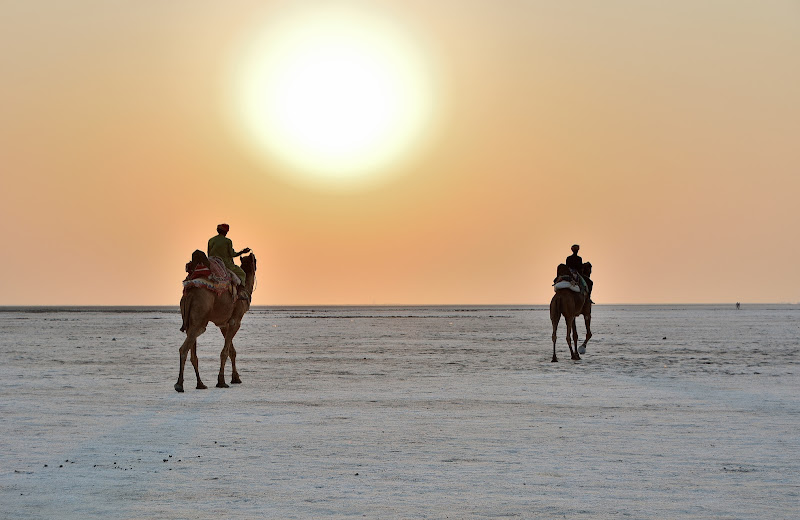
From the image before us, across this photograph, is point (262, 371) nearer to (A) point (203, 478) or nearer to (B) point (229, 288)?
(B) point (229, 288)

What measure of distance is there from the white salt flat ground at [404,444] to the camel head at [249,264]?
2.40 meters

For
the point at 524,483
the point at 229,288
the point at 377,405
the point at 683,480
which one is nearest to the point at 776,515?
the point at 683,480

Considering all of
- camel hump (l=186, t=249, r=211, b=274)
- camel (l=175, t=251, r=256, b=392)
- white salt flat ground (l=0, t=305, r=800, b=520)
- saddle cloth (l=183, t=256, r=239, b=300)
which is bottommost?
white salt flat ground (l=0, t=305, r=800, b=520)

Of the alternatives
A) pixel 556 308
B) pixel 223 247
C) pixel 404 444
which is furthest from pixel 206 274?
pixel 556 308

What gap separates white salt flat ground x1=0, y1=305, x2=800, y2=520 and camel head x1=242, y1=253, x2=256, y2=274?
7.88 ft

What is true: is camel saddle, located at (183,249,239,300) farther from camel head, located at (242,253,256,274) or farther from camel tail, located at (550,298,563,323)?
camel tail, located at (550,298,563,323)

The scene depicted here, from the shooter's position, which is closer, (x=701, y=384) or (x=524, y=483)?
(x=524, y=483)

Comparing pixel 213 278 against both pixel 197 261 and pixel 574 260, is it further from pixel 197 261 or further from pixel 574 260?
pixel 574 260

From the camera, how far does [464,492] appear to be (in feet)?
27.2

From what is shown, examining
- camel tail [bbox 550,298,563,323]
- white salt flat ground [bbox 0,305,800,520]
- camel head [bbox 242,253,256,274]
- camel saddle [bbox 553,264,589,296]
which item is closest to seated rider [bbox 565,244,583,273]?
camel saddle [bbox 553,264,589,296]

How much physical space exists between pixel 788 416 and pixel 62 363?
733 inches

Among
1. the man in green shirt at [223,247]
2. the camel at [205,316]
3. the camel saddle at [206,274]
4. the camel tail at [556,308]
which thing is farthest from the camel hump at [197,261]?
the camel tail at [556,308]

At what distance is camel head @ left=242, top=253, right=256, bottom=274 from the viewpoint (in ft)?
65.1

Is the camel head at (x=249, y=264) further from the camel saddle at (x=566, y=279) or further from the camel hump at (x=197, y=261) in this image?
the camel saddle at (x=566, y=279)
